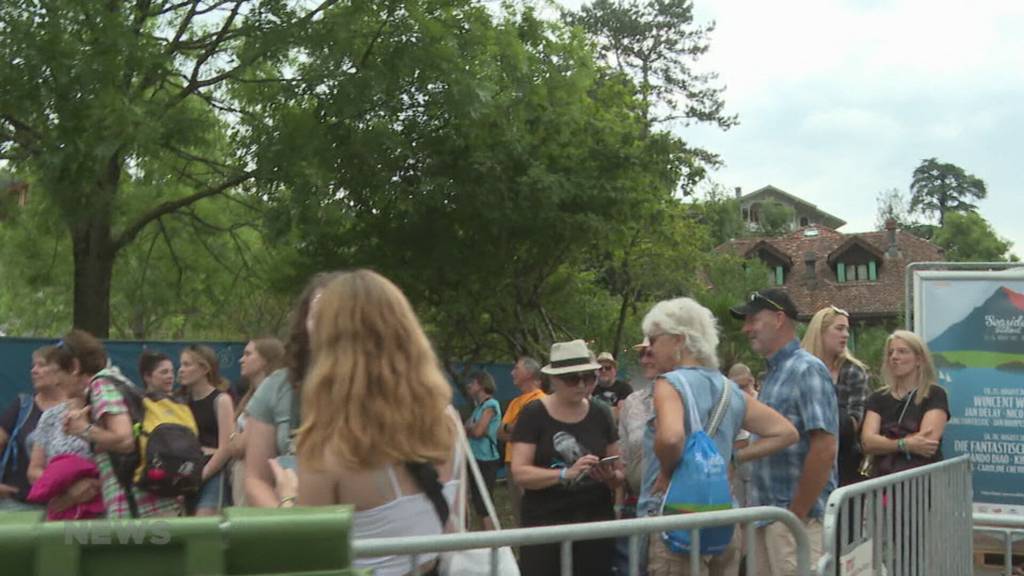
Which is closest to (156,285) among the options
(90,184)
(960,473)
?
(90,184)

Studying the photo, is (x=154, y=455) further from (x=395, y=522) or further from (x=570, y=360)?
(x=395, y=522)

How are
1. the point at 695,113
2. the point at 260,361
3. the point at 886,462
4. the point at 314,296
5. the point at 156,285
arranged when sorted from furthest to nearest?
the point at 695,113 → the point at 156,285 → the point at 886,462 → the point at 260,361 → the point at 314,296

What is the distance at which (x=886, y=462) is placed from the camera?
712cm

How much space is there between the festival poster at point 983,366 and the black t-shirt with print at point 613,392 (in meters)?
3.27

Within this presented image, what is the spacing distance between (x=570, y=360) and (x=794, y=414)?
1297mm

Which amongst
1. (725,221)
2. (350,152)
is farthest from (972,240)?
(350,152)

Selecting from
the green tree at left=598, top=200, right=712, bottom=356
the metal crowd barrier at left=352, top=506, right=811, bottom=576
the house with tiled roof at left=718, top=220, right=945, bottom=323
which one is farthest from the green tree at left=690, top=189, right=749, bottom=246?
the metal crowd barrier at left=352, top=506, right=811, bottom=576

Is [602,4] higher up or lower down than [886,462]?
higher up

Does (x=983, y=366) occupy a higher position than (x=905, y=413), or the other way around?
(x=983, y=366)

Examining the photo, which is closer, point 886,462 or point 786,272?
point 886,462

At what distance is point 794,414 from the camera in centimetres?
554

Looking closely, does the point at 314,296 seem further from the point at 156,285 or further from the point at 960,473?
the point at 156,285

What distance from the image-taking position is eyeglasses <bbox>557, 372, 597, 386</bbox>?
6320mm

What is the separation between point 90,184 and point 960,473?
34.7ft
